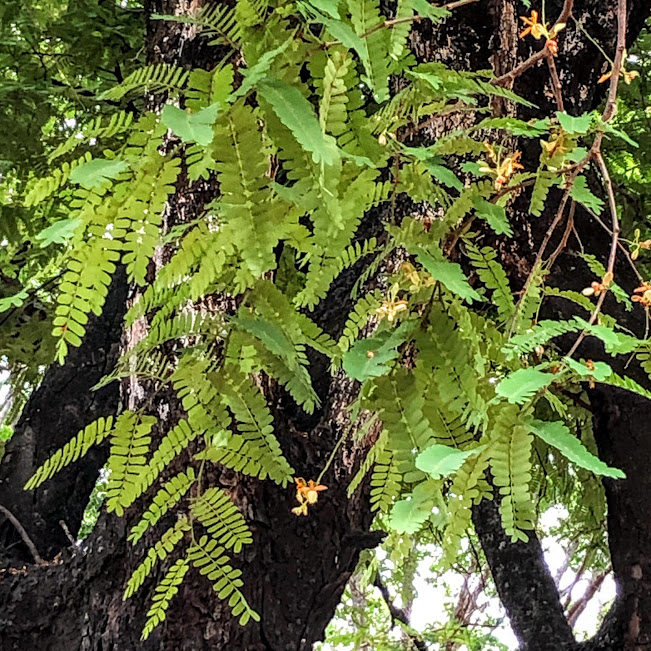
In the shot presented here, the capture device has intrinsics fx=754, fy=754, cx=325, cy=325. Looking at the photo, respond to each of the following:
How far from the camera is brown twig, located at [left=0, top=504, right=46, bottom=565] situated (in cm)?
181

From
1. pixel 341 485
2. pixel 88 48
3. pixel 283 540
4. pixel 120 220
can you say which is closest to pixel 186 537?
pixel 283 540

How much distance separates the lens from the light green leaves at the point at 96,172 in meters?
0.54

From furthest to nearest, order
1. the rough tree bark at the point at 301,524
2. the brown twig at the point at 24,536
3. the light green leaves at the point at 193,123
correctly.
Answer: the brown twig at the point at 24,536 → the rough tree bark at the point at 301,524 → the light green leaves at the point at 193,123

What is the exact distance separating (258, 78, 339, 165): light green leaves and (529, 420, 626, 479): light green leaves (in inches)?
10.5

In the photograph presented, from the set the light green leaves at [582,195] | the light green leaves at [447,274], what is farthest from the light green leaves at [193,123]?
the light green leaves at [582,195]

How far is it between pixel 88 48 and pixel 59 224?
2.04m

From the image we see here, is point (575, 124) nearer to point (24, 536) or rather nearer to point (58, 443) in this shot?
point (24, 536)

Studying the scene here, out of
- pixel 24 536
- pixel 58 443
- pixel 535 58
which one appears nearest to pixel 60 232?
pixel 535 58

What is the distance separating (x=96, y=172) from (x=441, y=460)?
13.0 inches

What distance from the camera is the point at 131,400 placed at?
149 cm

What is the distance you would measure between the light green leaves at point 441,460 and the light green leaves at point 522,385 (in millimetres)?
48

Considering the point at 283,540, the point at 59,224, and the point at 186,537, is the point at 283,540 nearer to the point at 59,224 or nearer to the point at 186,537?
the point at 186,537

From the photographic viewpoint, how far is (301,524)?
59.8 inches

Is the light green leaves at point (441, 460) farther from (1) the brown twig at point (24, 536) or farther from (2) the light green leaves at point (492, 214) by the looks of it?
(1) the brown twig at point (24, 536)
